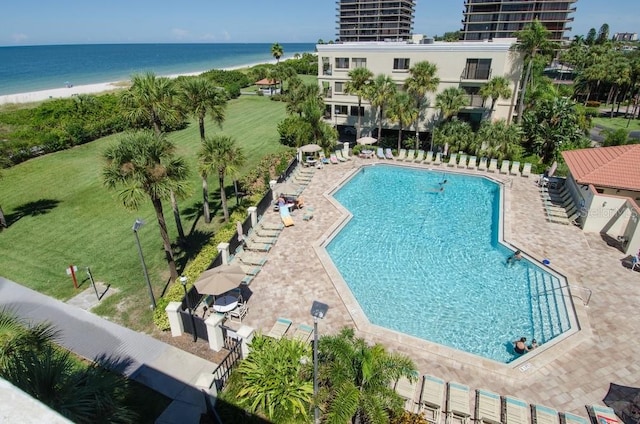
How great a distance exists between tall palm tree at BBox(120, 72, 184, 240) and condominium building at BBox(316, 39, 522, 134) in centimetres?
2275

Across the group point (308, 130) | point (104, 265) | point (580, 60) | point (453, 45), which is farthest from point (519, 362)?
point (580, 60)

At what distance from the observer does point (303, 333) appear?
45.0ft

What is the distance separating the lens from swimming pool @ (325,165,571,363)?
1485 cm

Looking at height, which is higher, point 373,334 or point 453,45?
point 453,45

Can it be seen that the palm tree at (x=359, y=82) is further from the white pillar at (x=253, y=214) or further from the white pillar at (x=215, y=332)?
the white pillar at (x=215, y=332)

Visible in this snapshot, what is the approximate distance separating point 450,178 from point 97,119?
4073 cm

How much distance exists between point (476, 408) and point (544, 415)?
1875 mm

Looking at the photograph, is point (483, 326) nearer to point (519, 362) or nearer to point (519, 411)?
point (519, 362)

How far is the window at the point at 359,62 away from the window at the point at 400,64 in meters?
3.07

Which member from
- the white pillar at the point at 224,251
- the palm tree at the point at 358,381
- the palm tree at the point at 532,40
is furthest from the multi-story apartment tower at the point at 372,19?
the palm tree at the point at 358,381

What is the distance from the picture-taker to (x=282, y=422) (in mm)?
9883

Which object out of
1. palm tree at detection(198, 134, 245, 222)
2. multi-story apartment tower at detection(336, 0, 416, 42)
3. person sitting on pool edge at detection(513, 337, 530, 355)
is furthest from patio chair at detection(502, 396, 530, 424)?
multi-story apartment tower at detection(336, 0, 416, 42)

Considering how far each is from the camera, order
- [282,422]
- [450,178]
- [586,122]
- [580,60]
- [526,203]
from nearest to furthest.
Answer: [282,422], [526,203], [450,178], [586,122], [580,60]

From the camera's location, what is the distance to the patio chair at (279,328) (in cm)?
1365
